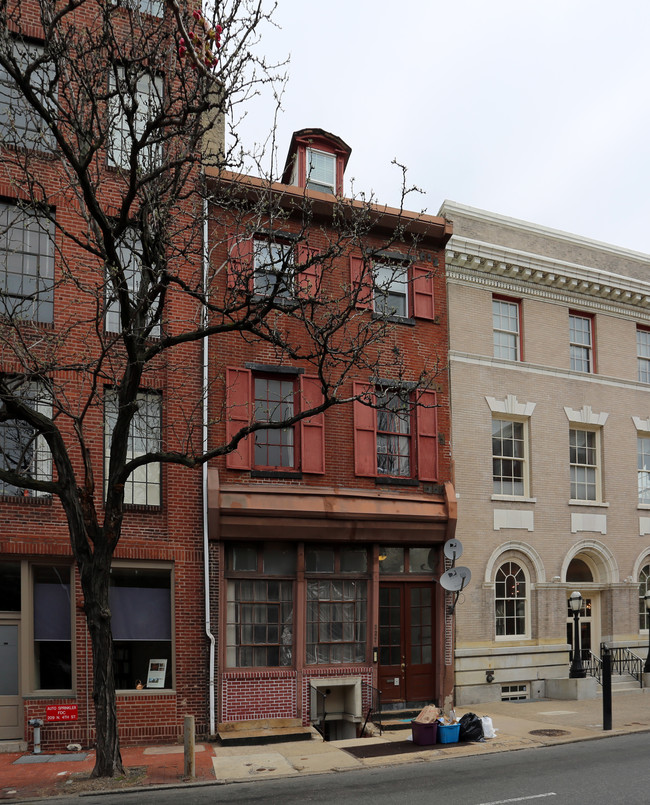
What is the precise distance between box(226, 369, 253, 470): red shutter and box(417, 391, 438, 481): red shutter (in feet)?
13.4

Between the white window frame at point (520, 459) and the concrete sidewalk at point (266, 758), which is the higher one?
the white window frame at point (520, 459)

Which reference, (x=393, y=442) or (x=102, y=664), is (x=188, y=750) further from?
(x=393, y=442)

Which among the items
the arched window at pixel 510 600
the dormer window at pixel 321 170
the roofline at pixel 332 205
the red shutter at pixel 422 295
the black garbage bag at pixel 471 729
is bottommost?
the black garbage bag at pixel 471 729

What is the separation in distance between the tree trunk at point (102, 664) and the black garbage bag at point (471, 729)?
19.8ft

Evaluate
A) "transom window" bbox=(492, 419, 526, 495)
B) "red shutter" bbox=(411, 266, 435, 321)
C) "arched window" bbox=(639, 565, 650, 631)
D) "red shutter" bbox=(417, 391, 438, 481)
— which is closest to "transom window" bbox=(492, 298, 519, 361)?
"transom window" bbox=(492, 419, 526, 495)

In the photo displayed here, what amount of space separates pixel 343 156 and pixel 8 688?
13619 mm

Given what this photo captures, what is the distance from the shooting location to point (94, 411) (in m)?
15.8

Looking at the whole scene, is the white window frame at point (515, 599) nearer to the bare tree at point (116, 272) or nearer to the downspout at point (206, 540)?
the bare tree at point (116, 272)

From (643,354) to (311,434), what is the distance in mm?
11320

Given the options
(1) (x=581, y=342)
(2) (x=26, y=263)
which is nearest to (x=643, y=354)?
(1) (x=581, y=342)

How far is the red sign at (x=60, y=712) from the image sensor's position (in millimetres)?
14352

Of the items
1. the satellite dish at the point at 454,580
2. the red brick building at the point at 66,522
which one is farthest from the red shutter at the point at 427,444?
the red brick building at the point at 66,522

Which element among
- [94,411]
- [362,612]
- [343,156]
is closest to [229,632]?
[362,612]

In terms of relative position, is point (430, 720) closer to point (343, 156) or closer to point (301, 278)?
point (301, 278)
